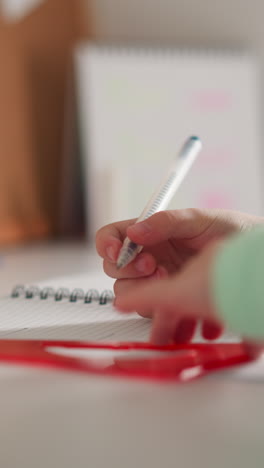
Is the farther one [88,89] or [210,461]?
[88,89]

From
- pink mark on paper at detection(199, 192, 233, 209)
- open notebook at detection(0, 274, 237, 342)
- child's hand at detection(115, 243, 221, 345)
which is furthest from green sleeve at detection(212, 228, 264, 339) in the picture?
pink mark on paper at detection(199, 192, 233, 209)

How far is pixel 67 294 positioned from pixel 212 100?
102cm

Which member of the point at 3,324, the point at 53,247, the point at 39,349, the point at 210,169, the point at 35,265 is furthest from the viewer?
the point at 210,169

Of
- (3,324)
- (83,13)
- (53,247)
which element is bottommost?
(53,247)

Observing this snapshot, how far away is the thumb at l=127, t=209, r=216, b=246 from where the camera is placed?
1.65 feet

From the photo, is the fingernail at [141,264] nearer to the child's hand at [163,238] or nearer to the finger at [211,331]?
the child's hand at [163,238]

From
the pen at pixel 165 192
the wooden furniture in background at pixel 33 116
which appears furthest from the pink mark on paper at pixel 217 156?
the pen at pixel 165 192

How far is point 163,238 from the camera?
52 cm

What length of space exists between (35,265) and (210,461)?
30.9 inches

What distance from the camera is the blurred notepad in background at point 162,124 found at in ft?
4.52

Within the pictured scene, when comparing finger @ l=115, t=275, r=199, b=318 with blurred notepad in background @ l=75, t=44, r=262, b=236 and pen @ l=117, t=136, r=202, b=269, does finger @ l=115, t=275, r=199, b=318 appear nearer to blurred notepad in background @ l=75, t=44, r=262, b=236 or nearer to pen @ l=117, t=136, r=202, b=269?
pen @ l=117, t=136, r=202, b=269

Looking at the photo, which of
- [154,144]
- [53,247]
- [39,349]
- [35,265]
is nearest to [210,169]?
[154,144]

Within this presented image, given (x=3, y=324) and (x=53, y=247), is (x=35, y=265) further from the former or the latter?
(x=3, y=324)

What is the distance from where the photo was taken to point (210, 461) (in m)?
0.29
